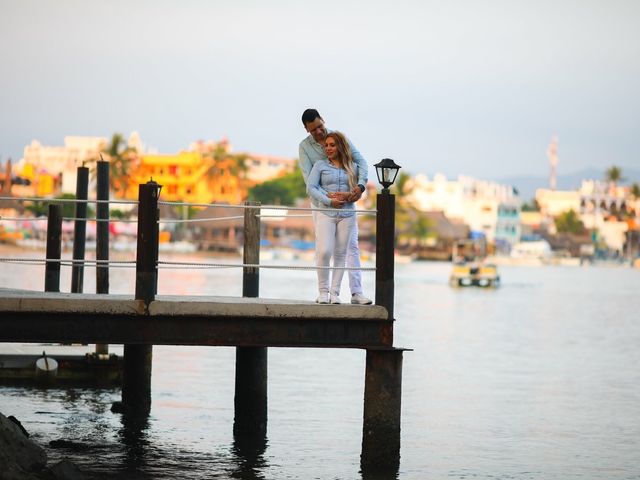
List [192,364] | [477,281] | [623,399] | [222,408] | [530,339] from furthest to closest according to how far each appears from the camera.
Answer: [477,281], [530,339], [192,364], [623,399], [222,408]

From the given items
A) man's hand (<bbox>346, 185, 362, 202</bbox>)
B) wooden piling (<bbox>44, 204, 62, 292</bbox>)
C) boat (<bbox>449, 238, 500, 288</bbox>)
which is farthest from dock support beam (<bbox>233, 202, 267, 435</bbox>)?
boat (<bbox>449, 238, 500, 288</bbox>)

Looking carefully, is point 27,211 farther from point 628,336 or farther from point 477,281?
point 628,336

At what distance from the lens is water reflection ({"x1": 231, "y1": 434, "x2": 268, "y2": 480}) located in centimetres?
1850

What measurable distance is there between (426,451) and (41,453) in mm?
7787

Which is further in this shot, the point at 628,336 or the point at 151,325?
the point at 628,336

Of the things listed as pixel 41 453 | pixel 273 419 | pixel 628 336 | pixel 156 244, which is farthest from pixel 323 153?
pixel 628 336

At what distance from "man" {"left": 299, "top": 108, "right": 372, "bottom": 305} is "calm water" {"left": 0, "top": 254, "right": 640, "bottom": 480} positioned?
353 cm

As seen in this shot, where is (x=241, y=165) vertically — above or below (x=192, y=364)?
above

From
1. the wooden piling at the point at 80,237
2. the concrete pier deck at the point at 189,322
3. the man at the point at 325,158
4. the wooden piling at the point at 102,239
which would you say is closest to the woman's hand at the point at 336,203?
the man at the point at 325,158

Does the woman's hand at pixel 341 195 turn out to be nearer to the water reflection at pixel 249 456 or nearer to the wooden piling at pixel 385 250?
the wooden piling at pixel 385 250

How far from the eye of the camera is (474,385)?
33562mm

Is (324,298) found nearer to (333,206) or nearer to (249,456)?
(333,206)

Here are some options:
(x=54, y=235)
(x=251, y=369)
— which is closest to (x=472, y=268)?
(x=54, y=235)

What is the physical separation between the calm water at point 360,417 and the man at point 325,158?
3531mm
